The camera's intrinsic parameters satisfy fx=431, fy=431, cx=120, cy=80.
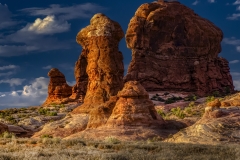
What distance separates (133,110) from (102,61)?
16.4 metres

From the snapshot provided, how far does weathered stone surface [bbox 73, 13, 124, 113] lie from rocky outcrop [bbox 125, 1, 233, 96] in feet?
119

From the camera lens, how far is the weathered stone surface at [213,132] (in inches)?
763

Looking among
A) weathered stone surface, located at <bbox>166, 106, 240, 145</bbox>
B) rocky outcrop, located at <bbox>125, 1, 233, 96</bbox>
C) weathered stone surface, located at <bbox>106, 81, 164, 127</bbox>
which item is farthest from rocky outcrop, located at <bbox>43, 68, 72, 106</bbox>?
weathered stone surface, located at <bbox>166, 106, 240, 145</bbox>

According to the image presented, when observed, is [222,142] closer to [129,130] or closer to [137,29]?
[129,130]

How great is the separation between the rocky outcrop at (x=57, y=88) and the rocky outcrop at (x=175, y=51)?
2000 centimetres

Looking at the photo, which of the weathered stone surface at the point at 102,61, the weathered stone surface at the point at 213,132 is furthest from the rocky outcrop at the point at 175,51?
the weathered stone surface at the point at 213,132

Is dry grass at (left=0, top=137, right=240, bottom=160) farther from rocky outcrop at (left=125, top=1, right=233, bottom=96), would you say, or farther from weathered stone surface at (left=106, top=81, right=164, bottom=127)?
rocky outcrop at (left=125, top=1, right=233, bottom=96)

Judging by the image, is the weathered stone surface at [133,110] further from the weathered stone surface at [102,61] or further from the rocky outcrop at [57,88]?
the rocky outcrop at [57,88]

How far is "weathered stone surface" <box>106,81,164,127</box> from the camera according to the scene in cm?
2428

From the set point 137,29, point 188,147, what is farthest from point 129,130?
point 137,29

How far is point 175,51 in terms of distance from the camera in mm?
83875

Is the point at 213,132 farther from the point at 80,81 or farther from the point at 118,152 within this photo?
the point at 80,81

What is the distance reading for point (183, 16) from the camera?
86438 millimetres

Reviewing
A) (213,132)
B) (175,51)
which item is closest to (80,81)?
(213,132)
